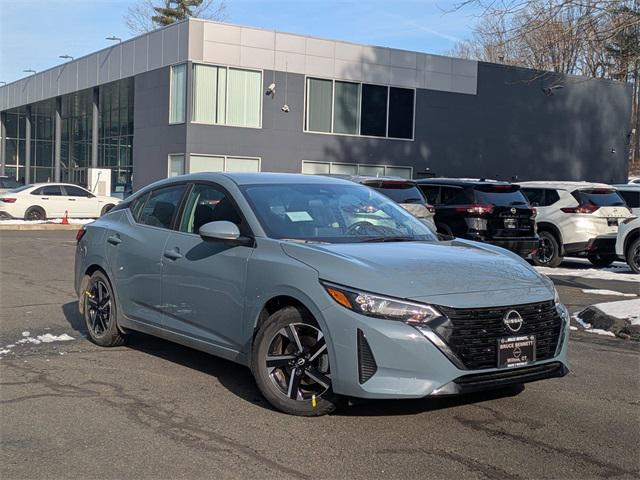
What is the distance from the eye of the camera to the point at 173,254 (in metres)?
6.46

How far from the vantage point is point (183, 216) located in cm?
668

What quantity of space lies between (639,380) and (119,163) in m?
39.1

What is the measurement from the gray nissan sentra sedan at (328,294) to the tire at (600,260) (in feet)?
36.0

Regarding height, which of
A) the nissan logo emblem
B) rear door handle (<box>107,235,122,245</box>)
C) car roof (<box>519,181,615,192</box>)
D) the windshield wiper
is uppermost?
car roof (<box>519,181,615,192</box>)

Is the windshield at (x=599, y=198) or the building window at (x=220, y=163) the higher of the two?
the building window at (x=220, y=163)

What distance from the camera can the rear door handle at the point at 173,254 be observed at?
21.0 feet

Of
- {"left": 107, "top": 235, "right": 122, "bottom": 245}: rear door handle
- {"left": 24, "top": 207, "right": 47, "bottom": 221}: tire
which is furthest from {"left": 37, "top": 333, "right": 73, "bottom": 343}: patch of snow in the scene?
{"left": 24, "top": 207, "right": 47, "bottom": 221}: tire

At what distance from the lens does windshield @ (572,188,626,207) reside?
51.9 ft

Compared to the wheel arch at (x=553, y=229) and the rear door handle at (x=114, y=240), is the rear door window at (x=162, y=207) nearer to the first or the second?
the rear door handle at (x=114, y=240)

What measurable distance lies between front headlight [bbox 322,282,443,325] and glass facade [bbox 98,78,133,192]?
33.1 meters

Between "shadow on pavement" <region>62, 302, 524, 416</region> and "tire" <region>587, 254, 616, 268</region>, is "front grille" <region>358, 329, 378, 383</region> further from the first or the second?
"tire" <region>587, 254, 616, 268</region>

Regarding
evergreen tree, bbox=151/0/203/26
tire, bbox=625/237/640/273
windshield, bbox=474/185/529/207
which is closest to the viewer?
windshield, bbox=474/185/529/207

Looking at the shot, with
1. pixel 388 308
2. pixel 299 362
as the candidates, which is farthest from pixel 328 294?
pixel 299 362

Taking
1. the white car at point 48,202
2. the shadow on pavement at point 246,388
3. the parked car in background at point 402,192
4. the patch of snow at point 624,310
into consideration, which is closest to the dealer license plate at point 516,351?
the shadow on pavement at point 246,388
